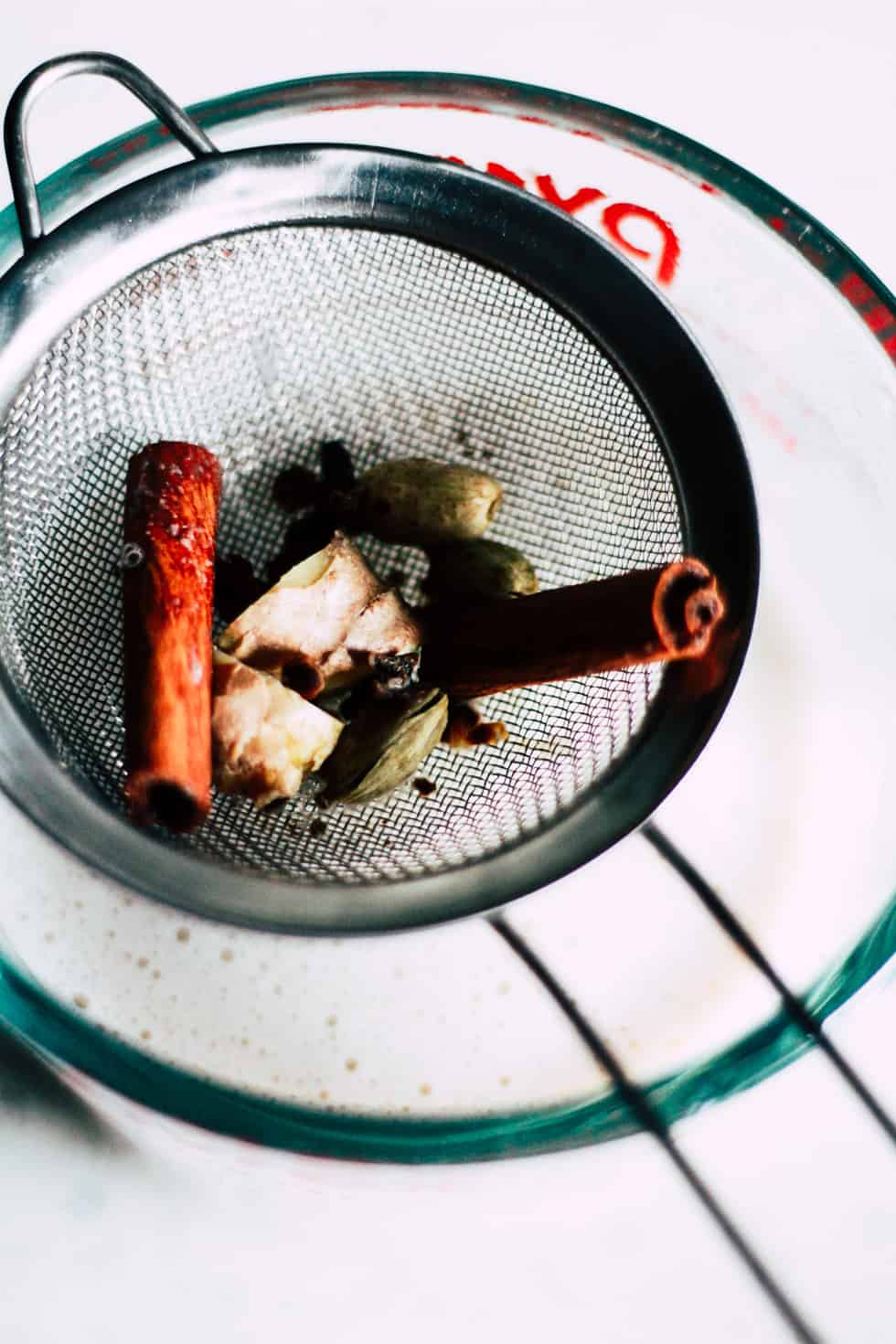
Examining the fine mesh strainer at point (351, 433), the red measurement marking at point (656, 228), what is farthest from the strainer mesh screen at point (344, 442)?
the red measurement marking at point (656, 228)

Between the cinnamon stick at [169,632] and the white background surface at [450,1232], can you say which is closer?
the cinnamon stick at [169,632]

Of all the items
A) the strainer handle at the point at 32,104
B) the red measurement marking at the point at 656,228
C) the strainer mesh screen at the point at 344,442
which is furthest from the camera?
the red measurement marking at the point at 656,228

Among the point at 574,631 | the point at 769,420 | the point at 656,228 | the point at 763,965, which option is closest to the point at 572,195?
the point at 656,228

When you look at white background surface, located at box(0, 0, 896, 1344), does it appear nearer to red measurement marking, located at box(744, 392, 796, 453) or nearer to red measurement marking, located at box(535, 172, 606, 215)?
red measurement marking, located at box(744, 392, 796, 453)

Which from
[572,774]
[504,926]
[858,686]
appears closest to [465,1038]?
[504,926]

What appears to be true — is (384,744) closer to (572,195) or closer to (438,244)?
(438,244)

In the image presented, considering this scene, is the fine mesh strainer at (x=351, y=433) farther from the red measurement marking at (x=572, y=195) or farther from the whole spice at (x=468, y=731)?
the red measurement marking at (x=572, y=195)

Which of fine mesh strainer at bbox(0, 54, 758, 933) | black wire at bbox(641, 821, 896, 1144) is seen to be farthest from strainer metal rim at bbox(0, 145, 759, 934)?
black wire at bbox(641, 821, 896, 1144)
